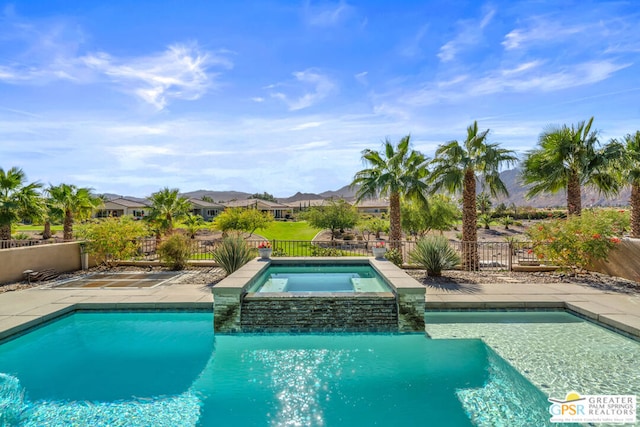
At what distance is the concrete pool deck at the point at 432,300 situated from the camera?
6.23 metres

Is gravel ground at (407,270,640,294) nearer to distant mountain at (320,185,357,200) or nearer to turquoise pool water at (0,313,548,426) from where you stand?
turquoise pool water at (0,313,548,426)

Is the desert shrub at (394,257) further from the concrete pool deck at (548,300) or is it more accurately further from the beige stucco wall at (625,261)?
the beige stucco wall at (625,261)

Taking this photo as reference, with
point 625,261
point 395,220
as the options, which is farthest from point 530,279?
point 395,220

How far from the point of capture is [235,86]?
44.9 ft

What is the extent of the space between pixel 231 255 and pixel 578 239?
33.3ft

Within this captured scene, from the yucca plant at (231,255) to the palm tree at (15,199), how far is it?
8.45 meters

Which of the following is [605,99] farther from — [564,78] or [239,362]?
[239,362]

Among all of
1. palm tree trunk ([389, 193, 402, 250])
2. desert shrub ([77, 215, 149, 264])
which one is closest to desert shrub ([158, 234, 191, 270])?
desert shrub ([77, 215, 149, 264])

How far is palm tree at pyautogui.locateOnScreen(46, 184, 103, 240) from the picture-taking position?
53.7 feet

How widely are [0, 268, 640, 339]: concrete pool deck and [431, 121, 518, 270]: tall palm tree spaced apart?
15.2 ft

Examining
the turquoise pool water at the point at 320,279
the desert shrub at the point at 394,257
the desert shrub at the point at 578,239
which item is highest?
the desert shrub at the point at 578,239

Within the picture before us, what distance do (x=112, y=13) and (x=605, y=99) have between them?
1695 centimetres

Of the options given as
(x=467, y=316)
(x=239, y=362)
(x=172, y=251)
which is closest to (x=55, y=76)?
(x=172, y=251)

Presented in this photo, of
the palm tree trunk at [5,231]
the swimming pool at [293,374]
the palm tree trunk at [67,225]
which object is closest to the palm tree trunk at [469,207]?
the swimming pool at [293,374]
